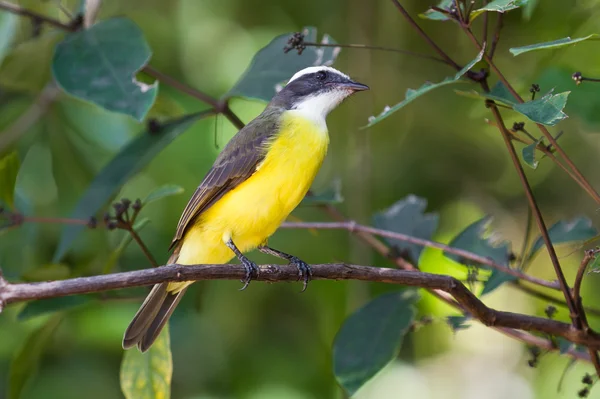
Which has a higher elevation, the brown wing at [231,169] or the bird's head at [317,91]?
the bird's head at [317,91]

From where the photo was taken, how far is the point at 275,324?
4.17m

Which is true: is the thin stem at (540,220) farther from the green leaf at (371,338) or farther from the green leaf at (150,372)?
the green leaf at (150,372)

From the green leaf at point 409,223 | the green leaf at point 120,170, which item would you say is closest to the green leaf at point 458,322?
the green leaf at point 409,223

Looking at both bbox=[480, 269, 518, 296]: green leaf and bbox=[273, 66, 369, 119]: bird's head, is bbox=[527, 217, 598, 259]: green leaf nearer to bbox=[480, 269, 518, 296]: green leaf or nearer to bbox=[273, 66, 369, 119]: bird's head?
bbox=[480, 269, 518, 296]: green leaf

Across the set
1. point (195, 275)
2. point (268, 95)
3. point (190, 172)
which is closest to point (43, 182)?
point (190, 172)

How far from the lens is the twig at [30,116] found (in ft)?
11.7

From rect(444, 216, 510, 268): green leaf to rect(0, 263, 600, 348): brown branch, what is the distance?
0.61m

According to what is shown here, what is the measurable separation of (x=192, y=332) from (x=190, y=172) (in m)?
0.78

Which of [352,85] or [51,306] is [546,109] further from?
[51,306]

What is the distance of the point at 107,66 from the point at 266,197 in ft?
2.35

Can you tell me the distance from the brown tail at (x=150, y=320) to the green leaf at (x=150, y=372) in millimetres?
27

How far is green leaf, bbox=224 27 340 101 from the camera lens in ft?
9.38

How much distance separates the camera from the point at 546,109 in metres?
1.86

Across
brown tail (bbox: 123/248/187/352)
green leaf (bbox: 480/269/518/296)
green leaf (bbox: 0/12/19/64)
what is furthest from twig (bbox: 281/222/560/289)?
green leaf (bbox: 0/12/19/64)
